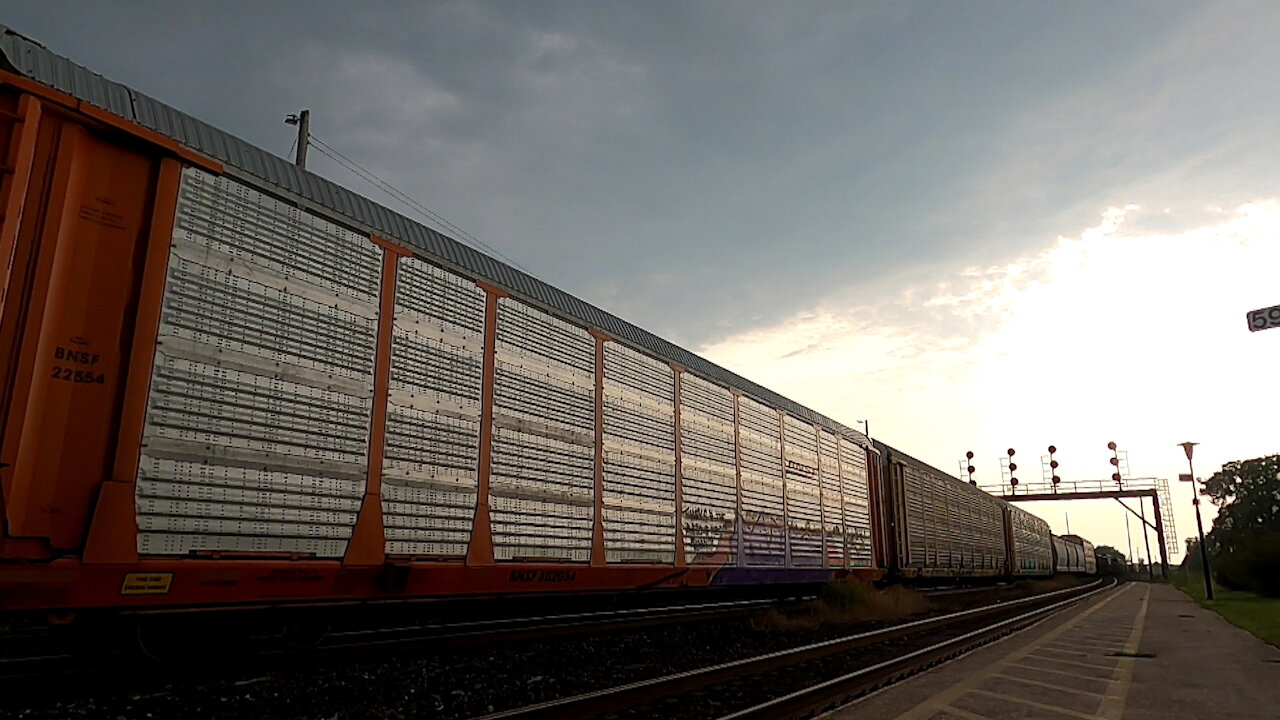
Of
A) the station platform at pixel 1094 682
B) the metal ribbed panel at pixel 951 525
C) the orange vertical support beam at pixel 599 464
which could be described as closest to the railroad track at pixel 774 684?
the station platform at pixel 1094 682

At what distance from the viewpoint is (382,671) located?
745 cm

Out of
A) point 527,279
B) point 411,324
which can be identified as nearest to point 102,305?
point 411,324

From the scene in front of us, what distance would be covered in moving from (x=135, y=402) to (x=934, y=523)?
24.3 meters

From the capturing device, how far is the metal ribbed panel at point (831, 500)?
18219 millimetres

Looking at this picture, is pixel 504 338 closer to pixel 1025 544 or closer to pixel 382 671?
pixel 382 671

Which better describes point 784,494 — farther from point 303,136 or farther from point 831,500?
point 303,136

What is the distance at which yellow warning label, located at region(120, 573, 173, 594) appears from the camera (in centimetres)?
562

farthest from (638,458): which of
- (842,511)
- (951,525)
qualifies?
(951,525)

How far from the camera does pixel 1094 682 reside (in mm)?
9094

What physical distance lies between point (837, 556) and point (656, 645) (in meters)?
8.94

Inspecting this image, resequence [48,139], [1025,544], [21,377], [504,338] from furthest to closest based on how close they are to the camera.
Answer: [1025,544] → [504,338] → [48,139] → [21,377]

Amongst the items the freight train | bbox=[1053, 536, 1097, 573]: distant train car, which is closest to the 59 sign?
the freight train

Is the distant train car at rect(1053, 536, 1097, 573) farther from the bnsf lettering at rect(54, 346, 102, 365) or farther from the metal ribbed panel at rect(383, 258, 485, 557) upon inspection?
the bnsf lettering at rect(54, 346, 102, 365)

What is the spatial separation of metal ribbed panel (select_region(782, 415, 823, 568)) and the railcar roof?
20.7 feet
